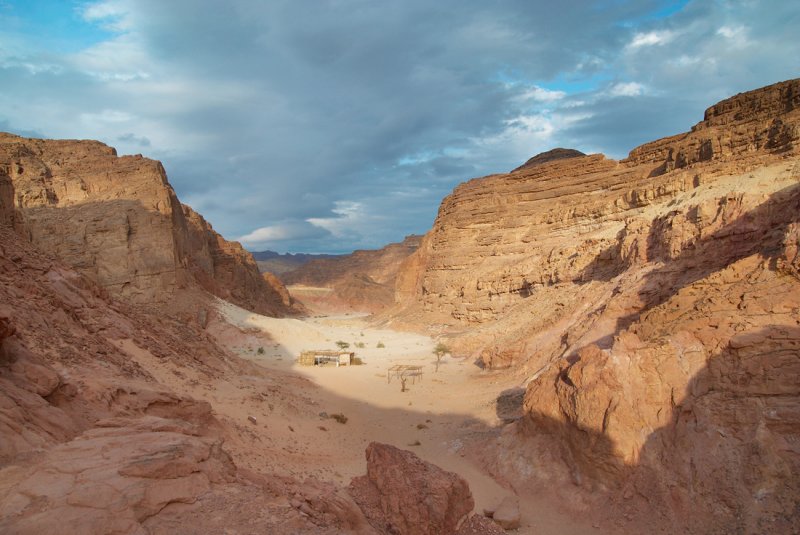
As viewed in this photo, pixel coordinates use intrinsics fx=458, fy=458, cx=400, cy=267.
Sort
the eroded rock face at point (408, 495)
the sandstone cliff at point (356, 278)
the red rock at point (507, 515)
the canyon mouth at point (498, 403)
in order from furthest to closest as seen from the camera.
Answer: the sandstone cliff at point (356, 278)
the red rock at point (507, 515)
the eroded rock face at point (408, 495)
the canyon mouth at point (498, 403)

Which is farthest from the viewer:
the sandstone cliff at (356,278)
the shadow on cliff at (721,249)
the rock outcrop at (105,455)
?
the sandstone cliff at (356,278)

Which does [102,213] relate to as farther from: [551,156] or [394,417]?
[551,156]

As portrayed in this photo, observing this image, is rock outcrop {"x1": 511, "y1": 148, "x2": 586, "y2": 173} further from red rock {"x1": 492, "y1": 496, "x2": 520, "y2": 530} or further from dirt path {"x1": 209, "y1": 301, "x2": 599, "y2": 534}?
red rock {"x1": 492, "y1": 496, "x2": 520, "y2": 530}

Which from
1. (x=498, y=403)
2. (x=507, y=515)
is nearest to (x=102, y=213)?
(x=498, y=403)

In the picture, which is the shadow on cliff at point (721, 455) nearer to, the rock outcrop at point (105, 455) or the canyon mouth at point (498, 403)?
the canyon mouth at point (498, 403)

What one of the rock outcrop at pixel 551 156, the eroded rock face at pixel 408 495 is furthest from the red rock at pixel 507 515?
the rock outcrop at pixel 551 156

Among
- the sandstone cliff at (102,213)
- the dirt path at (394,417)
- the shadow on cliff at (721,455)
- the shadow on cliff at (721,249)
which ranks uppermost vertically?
the sandstone cliff at (102,213)

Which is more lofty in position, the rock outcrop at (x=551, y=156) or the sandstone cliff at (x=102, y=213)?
the rock outcrop at (x=551, y=156)
